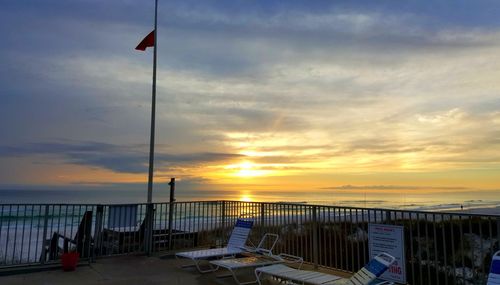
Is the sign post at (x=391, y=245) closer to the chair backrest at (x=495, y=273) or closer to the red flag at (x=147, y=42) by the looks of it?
the chair backrest at (x=495, y=273)

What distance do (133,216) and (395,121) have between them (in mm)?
10327

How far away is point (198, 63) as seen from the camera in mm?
12422

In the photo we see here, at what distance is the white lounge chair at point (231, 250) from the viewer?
746 cm

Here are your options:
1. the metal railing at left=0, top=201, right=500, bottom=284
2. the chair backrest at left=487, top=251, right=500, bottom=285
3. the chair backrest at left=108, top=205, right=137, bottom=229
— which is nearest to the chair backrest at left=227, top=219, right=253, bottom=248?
the metal railing at left=0, top=201, right=500, bottom=284

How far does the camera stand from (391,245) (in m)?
6.01

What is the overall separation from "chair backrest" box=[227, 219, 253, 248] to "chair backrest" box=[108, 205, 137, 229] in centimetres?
249

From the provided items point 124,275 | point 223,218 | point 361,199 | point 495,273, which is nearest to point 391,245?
point 495,273

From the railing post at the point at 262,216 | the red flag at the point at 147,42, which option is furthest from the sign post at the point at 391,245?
the red flag at the point at 147,42

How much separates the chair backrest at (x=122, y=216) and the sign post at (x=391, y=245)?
18.1 feet

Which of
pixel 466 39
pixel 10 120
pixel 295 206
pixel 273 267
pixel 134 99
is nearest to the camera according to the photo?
pixel 273 267

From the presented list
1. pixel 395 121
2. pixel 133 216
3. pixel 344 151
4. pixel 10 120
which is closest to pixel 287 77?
pixel 395 121

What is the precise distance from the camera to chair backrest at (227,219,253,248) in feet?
26.7

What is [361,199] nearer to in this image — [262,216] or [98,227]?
[262,216]

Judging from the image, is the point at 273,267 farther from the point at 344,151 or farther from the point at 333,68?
the point at 344,151
